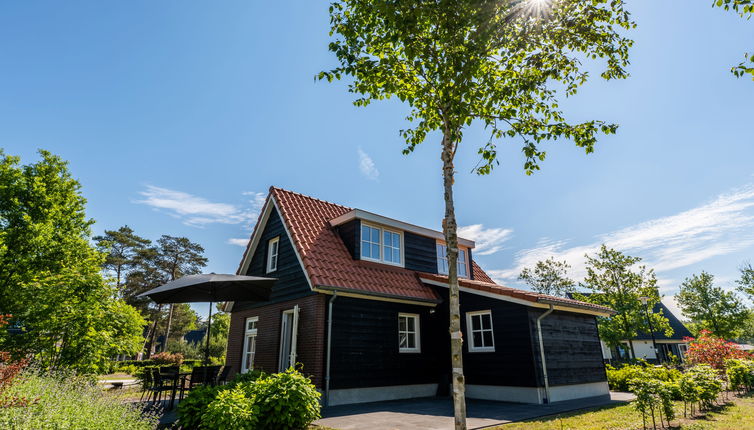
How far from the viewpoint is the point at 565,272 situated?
4075cm

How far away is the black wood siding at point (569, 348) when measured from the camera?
442 inches

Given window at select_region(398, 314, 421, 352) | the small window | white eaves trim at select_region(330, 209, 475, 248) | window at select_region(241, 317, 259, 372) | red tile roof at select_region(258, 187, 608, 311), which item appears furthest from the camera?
window at select_region(241, 317, 259, 372)

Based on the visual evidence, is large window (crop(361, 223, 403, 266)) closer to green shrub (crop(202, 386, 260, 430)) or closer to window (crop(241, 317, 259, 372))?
window (crop(241, 317, 259, 372))

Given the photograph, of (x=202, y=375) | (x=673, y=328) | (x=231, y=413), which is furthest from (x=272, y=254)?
(x=673, y=328)

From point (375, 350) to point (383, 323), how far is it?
2.92ft

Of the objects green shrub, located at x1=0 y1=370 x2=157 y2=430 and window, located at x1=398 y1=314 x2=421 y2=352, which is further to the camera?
window, located at x1=398 y1=314 x2=421 y2=352

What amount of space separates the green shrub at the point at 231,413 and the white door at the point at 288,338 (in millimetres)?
4178

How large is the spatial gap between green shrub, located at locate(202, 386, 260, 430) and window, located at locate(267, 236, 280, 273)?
6.90 m

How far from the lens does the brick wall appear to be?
10273mm

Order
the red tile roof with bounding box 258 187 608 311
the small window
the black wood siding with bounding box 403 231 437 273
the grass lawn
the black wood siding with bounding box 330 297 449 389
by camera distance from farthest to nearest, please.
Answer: the black wood siding with bounding box 403 231 437 273 < the small window < the red tile roof with bounding box 258 187 608 311 < the black wood siding with bounding box 330 297 449 389 < the grass lawn

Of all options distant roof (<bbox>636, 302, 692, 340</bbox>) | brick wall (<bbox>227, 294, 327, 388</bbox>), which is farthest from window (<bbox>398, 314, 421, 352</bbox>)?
distant roof (<bbox>636, 302, 692, 340</bbox>)

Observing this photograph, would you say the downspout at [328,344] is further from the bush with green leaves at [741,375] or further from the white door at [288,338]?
the bush with green leaves at [741,375]

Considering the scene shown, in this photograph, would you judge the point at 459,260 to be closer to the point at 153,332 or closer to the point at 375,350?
the point at 375,350

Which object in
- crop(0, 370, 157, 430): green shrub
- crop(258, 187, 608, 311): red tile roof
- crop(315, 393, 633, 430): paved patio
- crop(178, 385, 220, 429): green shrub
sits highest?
crop(258, 187, 608, 311): red tile roof
